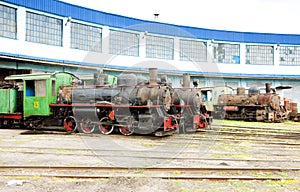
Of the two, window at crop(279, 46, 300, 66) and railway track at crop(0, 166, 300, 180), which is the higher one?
window at crop(279, 46, 300, 66)

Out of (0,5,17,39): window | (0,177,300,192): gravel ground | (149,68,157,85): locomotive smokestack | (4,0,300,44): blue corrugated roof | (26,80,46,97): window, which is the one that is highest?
(4,0,300,44): blue corrugated roof

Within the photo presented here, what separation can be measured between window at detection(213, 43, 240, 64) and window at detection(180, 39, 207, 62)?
189cm

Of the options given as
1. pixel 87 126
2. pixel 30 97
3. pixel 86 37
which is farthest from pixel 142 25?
pixel 87 126

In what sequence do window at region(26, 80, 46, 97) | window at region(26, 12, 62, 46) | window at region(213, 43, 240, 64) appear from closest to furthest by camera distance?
1. window at region(26, 80, 46, 97)
2. window at region(26, 12, 62, 46)
3. window at region(213, 43, 240, 64)

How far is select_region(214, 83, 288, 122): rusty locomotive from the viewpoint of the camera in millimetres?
21203

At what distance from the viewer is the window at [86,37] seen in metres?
23.5

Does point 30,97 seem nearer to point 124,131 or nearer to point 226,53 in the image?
point 124,131

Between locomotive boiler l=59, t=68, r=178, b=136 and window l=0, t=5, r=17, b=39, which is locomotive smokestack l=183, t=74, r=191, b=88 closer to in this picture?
locomotive boiler l=59, t=68, r=178, b=136

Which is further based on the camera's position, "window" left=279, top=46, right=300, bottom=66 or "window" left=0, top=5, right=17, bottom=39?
"window" left=279, top=46, right=300, bottom=66

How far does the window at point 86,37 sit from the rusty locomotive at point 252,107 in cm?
1008

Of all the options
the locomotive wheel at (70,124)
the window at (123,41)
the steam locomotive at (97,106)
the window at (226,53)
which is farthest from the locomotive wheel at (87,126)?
the window at (226,53)

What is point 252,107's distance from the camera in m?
22.0

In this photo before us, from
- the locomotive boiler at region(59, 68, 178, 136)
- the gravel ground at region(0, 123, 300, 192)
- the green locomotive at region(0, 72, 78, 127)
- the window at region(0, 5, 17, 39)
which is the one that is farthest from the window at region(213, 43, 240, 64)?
the gravel ground at region(0, 123, 300, 192)

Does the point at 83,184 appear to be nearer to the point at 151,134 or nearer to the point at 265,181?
the point at 265,181
